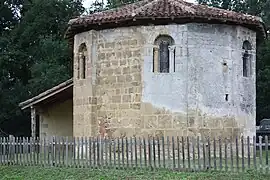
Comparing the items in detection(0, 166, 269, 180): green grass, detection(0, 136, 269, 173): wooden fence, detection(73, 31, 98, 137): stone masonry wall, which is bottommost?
detection(0, 166, 269, 180): green grass

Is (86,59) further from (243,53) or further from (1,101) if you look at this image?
(1,101)

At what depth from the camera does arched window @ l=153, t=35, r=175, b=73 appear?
60.3 feet

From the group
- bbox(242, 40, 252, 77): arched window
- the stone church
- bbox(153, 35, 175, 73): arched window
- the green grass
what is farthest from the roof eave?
bbox(242, 40, 252, 77): arched window

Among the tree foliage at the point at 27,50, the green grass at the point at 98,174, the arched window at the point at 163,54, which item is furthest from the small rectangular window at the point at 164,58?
the tree foliage at the point at 27,50

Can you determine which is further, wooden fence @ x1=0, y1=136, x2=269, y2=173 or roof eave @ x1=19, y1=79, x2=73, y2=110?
roof eave @ x1=19, y1=79, x2=73, y2=110

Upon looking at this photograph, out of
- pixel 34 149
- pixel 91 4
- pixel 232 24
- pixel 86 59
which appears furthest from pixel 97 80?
pixel 91 4

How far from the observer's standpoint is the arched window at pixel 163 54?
18391 mm

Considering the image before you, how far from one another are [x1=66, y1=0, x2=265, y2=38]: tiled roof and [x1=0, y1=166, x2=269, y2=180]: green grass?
5.56 m

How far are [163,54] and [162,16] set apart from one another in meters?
1.36

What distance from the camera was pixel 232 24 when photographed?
742 inches

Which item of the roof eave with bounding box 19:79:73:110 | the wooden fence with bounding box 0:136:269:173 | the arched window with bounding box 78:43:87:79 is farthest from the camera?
the roof eave with bounding box 19:79:73:110

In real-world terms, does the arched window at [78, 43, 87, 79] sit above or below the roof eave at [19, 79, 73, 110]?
above

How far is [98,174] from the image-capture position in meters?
14.8

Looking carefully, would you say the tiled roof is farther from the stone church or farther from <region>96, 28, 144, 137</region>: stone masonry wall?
<region>96, 28, 144, 137</region>: stone masonry wall
